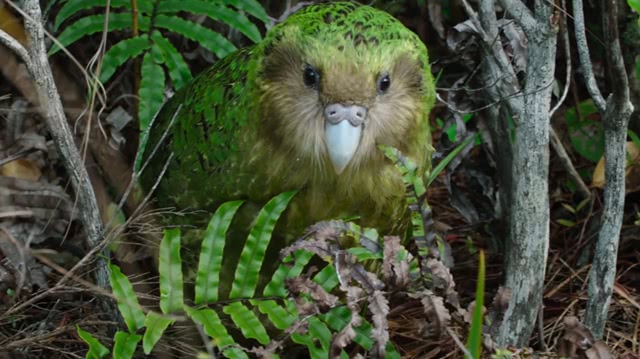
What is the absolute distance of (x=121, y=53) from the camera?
4246 mm

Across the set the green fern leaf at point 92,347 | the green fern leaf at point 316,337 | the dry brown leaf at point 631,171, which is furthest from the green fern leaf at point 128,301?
the dry brown leaf at point 631,171

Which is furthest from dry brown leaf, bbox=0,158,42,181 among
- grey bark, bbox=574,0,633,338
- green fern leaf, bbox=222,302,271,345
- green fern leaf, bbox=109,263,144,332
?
grey bark, bbox=574,0,633,338

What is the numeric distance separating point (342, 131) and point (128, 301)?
3.02 feet

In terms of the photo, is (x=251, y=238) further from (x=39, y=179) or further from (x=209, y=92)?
(x=39, y=179)

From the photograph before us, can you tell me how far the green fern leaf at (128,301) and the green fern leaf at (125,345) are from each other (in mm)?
51

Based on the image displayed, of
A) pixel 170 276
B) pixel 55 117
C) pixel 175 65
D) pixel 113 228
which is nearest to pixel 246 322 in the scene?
pixel 170 276

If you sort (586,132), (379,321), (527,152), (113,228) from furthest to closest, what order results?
1. (586,132)
2. (527,152)
3. (113,228)
4. (379,321)

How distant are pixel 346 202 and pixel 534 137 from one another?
75 centimetres

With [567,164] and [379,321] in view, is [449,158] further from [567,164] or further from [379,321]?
[379,321]

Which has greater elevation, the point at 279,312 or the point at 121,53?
the point at 121,53

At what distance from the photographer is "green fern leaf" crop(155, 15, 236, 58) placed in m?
4.32

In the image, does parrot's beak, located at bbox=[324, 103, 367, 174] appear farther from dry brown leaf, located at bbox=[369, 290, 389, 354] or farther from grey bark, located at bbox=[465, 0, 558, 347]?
grey bark, located at bbox=[465, 0, 558, 347]

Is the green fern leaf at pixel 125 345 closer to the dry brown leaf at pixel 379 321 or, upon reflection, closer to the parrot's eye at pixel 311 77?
the dry brown leaf at pixel 379 321

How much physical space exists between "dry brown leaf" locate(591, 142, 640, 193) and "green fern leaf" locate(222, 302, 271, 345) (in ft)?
6.27
